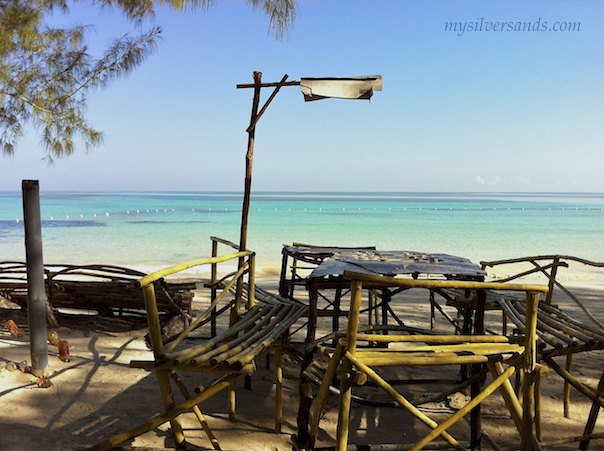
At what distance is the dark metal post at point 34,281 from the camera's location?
3.25 metres

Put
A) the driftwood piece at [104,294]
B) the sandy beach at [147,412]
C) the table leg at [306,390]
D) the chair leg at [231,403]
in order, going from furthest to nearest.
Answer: the driftwood piece at [104,294] < the chair leg at [231,403] < the sandy beach at [147,412] < the table leg at [306,390]

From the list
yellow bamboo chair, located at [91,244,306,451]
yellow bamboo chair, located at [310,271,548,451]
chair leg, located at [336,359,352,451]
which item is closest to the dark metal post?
yellow bamboo chair, located at [91,244,306,451]

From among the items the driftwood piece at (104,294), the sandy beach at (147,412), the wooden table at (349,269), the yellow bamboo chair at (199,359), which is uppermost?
the wooden table at (349,269)

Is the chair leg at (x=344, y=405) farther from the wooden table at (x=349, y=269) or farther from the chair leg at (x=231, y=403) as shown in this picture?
the chair leg at (x=231, y=403)

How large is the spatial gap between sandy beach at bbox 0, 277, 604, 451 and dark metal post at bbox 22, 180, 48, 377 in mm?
154

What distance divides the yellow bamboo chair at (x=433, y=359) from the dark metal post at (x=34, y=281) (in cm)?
224

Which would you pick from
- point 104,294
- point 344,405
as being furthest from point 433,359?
point 104,294

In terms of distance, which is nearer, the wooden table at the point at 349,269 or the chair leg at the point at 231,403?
the wooden table at the point at 349,269

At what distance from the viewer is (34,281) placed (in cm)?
326

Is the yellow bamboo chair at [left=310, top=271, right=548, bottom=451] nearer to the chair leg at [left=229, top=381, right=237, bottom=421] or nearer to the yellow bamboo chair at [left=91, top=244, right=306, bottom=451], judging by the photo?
the yellow bamboo chair at [left=91, top=244, right=306, bottom=451]

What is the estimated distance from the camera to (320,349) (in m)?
2.24

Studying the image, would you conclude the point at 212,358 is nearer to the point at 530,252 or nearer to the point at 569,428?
the point at 569,428

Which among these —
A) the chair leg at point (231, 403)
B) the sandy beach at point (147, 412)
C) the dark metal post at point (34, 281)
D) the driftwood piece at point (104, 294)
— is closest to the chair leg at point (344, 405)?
the sandy beach at point (147, 412)

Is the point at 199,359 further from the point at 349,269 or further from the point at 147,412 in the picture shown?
the point at 147,412
